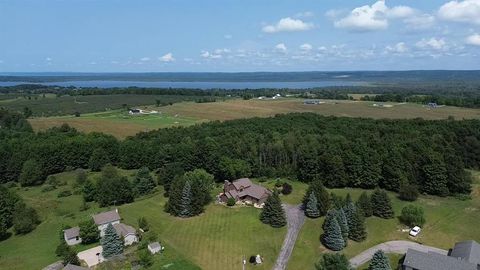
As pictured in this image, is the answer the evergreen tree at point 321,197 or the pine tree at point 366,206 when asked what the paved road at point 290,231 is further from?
the pine tree at point 366,206

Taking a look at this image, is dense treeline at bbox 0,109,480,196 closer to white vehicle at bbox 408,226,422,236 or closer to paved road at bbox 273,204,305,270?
paved road at bbox 273,204,305,270

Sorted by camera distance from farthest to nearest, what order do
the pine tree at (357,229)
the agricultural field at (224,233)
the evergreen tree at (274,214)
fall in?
1. the evergreen tree at (274,214)
2. the pine tree at (357,229)
3. the agricultural field at (224,233)

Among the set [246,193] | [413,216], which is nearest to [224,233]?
[246,193]

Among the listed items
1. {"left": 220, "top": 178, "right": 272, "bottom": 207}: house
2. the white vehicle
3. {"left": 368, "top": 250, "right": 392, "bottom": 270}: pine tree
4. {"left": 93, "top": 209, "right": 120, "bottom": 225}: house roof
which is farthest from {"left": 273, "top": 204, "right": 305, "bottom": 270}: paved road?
{"left": 93, "top": 209, "right": 120, "bottom": 225}: house roof

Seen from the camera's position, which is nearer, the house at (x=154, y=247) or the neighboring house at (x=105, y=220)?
the house at (x=154, y=247)

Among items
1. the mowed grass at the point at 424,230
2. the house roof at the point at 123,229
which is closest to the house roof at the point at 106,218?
the house roof at the point at 123,229

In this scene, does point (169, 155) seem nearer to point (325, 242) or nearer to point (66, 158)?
point (66, 158)

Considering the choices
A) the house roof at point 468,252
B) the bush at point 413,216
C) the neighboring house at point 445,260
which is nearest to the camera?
the neighboring house at point 445,260
